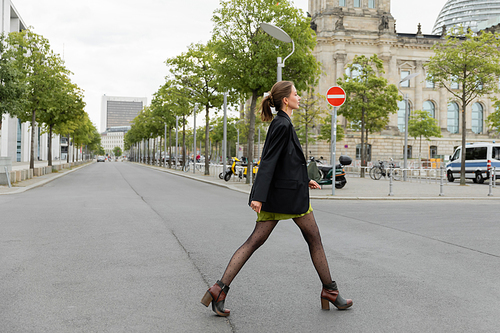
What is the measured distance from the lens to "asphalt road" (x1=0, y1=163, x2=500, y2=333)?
3658mm

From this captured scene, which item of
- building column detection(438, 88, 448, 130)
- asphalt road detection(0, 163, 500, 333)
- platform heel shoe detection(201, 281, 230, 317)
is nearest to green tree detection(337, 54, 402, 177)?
asphalt road detection(0, 163, 500, 333)

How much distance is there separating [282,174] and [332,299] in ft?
3.66

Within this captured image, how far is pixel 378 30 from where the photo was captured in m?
67.2

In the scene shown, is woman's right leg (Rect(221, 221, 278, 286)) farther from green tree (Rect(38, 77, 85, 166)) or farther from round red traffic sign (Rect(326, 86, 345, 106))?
green tree (Rect(38, 77, 85, 166))

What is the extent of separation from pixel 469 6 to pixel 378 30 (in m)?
56.0

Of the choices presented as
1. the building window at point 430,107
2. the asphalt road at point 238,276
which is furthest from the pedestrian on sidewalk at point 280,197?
the building window at point 430,107

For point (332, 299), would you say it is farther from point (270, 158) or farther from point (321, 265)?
point (270, 158)

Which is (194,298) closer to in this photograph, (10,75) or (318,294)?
(318,294)

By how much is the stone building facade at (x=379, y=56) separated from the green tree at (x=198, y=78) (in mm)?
32246

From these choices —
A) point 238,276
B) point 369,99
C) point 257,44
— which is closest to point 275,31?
point 257,44

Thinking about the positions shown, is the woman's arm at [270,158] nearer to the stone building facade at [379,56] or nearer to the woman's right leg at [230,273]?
the woman's right leg at [230,273]

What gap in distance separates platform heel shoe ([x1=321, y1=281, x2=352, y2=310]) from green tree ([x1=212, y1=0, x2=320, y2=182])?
18233 millimetres

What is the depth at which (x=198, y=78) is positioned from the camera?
3497 centimetres

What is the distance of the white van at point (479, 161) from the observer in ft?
89.4
